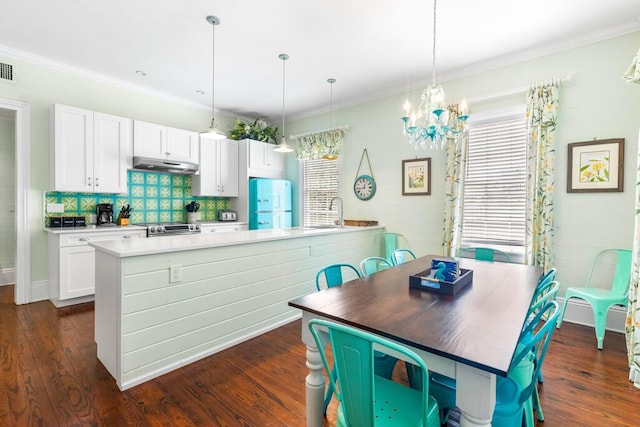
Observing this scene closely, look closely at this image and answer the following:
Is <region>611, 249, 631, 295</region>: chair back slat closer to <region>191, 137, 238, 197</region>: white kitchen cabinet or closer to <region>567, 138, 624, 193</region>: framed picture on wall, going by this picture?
<region>567, 138, 624, 193</region>: framed picture on wall

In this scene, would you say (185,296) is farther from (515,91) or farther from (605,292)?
(515,91)

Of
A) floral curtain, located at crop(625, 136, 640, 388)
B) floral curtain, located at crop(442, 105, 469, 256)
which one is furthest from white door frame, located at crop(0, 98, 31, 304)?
floral curtain, located at crop(625, 136, 640, 388)

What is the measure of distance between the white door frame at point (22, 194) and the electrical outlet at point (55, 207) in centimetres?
20

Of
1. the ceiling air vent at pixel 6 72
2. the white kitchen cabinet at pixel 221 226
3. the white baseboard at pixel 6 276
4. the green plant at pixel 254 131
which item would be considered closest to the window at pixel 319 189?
the green plant at pixel 254 131

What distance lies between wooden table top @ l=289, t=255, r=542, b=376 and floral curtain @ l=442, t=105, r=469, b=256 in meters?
1.59

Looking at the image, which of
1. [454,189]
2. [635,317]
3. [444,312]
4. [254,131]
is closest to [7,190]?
[254,131]

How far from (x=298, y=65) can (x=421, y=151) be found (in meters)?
1.97

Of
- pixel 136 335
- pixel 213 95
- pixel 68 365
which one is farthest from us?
pixel 213 95

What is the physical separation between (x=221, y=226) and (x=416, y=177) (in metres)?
3.08

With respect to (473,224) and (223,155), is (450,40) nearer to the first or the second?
(473,224)

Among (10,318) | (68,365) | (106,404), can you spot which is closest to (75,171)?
(10,318)

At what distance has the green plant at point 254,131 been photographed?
5.44m

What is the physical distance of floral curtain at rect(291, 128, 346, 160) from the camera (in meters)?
5.03

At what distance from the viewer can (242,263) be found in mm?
2646
